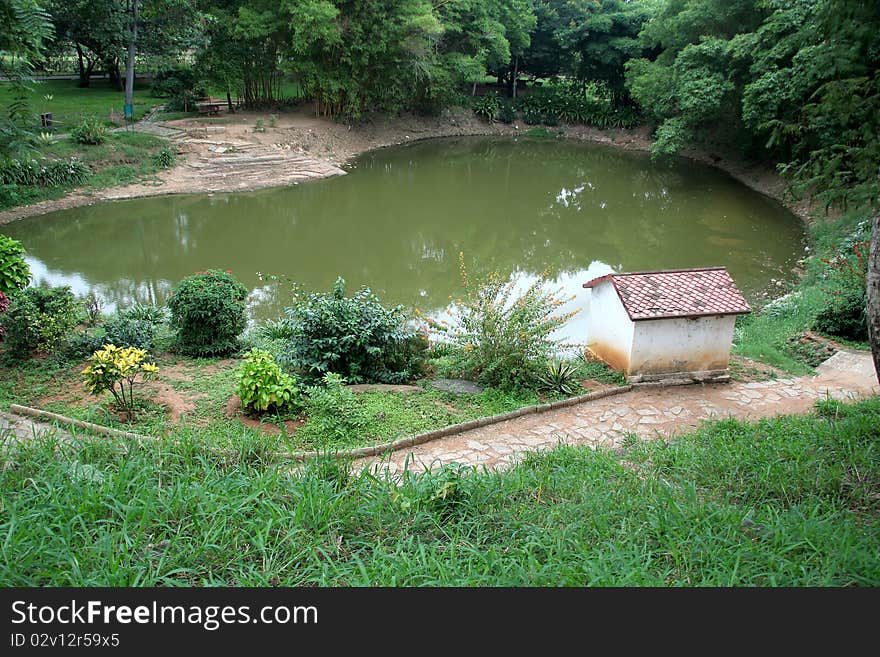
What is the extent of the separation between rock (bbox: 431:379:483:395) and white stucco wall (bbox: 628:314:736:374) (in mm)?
1870

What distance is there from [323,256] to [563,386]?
349 inches

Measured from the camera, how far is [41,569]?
3.30m

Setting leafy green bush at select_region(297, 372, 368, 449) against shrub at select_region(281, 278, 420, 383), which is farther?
shrub at select_region(281, 278, 420, 383)

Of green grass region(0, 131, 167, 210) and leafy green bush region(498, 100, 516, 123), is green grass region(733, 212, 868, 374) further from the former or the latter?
leafy green bush region(498, 100, 516, 123)

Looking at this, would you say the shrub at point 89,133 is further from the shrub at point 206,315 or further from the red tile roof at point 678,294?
the red tile roof at point 678,294

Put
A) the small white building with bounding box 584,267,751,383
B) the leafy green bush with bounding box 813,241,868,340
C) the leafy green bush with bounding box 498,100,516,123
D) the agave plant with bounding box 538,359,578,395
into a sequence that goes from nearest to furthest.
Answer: the agave plant with bounding box 538,359,578,395 → the small white building with bounding box 584,267,751,383 → the leafy green bush with bounding box 813,241,868,340 → the leafy green bush with bounding box 498,100,516,123

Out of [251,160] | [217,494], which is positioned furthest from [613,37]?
[217,494]

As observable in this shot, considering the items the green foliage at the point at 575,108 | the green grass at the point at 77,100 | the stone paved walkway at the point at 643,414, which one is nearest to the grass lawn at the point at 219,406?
the stone paved walkway at the point at 643,414

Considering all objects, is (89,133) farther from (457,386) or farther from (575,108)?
(575,108)

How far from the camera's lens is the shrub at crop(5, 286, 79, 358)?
26.1 ft

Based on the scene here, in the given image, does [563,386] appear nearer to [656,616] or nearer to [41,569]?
[656,616]

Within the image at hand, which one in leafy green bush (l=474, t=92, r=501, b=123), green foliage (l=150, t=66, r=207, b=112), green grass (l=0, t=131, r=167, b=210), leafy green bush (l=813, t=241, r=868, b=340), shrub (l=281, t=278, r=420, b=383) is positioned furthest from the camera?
leafy green bush (l=474, t=92, r=501, b=123)

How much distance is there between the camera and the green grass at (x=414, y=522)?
11.4 ft

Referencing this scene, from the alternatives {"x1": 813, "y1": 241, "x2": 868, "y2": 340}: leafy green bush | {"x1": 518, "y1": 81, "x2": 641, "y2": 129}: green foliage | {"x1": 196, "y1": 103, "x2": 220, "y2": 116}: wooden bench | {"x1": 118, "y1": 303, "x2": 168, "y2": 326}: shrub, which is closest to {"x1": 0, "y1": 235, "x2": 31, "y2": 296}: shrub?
{"x1": 118, "y1": 303, "x2": 168, "y2": 326}: shrub
